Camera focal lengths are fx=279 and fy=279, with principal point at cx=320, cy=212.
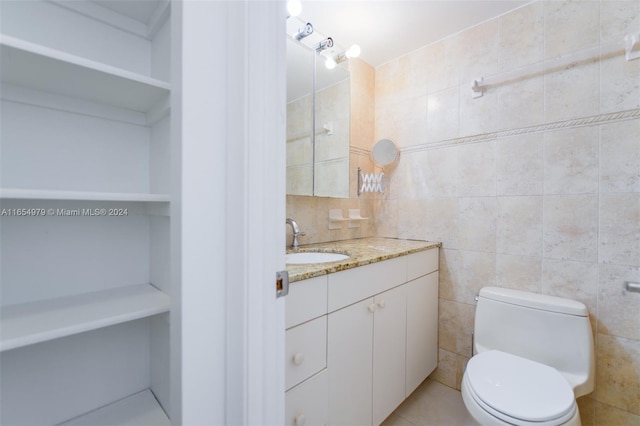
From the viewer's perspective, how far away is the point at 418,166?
1966 millimetres

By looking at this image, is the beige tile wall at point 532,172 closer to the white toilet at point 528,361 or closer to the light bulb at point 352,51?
the white toilet at point 528,361

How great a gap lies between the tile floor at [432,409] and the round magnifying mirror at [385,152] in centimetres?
155

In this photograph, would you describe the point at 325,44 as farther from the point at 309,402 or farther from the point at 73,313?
the point at 309,402

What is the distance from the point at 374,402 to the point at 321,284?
0.74 m

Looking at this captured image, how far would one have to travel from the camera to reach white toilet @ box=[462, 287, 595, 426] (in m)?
1.00

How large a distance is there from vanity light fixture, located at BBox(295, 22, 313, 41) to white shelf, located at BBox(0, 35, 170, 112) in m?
0.99

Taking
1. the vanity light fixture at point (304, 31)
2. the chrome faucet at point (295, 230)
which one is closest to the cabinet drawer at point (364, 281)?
the chrome faucet at point (295, 230)

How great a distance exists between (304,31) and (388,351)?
173cm

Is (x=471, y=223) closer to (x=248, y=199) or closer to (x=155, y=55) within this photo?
(x=248, y=199)

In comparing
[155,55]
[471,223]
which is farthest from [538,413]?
[155,55]

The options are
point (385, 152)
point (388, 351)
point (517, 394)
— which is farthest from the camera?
point (385, 152)

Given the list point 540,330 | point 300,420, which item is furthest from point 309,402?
point 540,330

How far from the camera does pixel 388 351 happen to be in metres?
1.41

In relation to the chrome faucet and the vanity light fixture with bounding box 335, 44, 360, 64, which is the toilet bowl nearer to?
the chrome faucet
